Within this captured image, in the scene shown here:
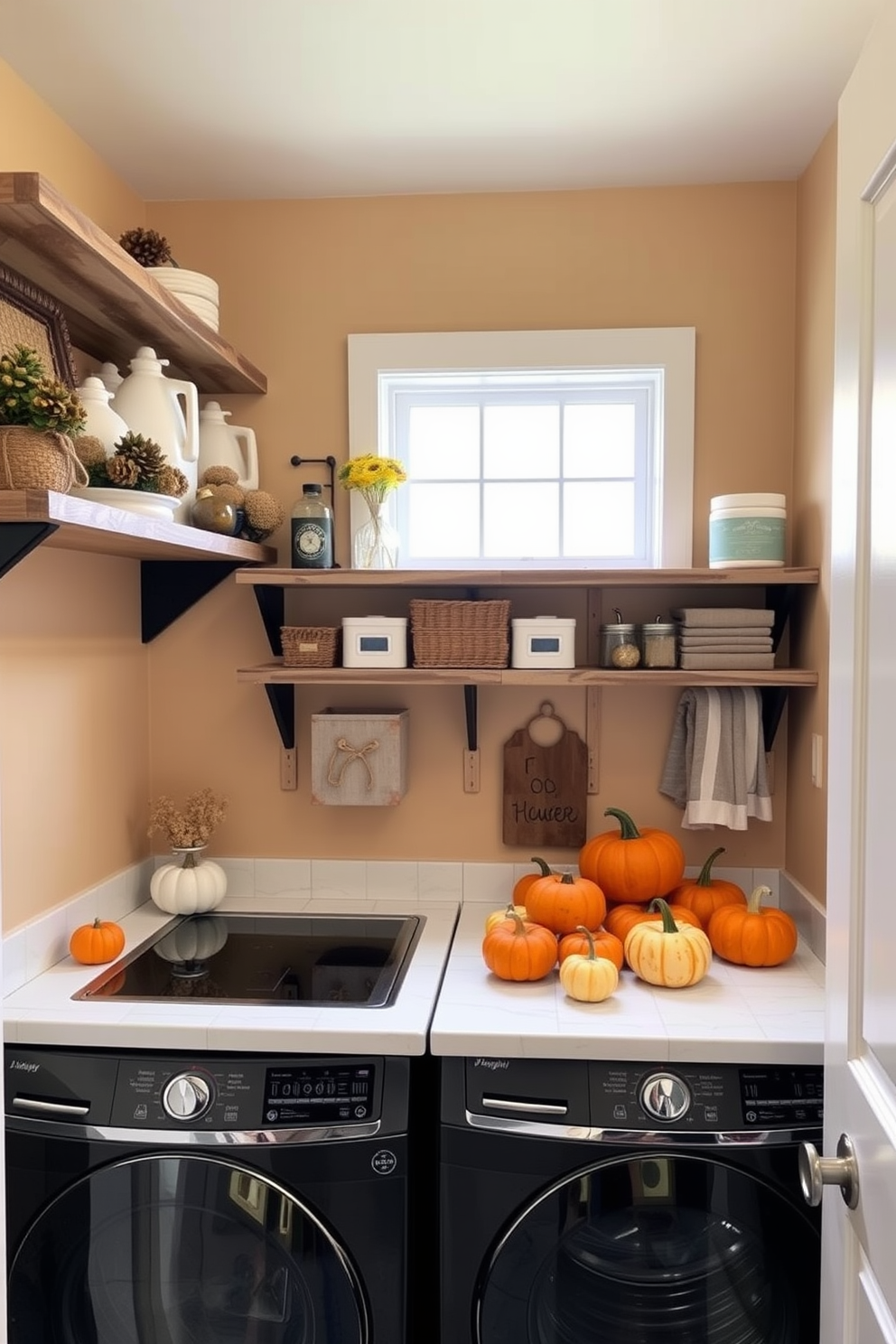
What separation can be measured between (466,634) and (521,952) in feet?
2.17

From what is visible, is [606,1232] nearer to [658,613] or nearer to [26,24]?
[658,613]

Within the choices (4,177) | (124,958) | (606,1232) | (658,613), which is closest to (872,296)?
(4,177)

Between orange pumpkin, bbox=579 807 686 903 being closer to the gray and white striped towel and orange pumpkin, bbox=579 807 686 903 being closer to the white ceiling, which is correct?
the gray and white striped towel

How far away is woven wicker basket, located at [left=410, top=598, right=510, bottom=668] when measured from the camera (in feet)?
6.58

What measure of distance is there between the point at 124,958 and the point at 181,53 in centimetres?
164

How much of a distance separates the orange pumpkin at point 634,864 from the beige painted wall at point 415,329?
0.20 m

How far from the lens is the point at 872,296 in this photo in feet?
3.15

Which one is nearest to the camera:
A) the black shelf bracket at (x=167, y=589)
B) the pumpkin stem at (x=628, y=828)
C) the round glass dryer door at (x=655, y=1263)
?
the round glass dryer door at (x=655, y=1263)

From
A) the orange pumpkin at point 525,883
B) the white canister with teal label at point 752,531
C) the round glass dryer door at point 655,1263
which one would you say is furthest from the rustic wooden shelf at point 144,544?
the round glass dryer door at point 655,1263

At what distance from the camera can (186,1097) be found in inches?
60.1

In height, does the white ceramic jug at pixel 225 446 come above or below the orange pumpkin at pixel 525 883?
above

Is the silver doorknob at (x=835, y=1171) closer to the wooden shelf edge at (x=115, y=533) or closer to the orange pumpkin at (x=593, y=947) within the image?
the orange pumpkin at (x=593, y=947)

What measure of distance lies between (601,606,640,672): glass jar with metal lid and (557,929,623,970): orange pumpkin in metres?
0.56

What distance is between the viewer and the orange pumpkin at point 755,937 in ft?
5.91
